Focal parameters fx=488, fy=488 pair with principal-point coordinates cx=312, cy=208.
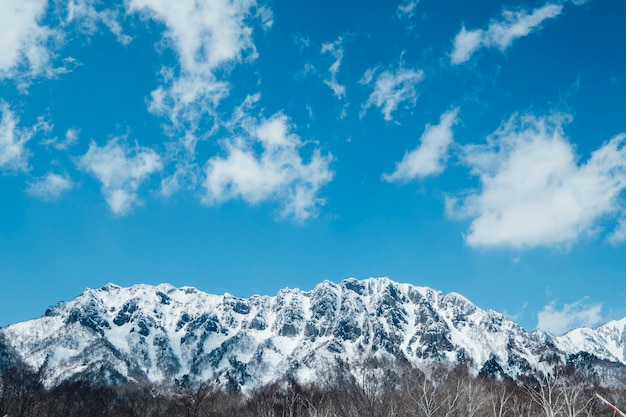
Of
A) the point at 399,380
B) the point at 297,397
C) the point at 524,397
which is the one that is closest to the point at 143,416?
the point at 297,397

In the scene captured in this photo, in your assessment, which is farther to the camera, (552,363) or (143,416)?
(552,363)

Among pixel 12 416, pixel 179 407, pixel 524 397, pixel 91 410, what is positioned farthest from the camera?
pixel 179 407

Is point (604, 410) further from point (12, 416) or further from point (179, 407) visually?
point (12, 416)

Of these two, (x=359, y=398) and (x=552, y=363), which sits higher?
(x=552, y=363)

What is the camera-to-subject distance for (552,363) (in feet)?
479

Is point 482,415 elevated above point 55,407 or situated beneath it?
situated beneath

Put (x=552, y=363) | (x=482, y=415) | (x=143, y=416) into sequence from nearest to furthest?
(x=482, y=415)
(x=143, y=416)
(x=552, y=363)

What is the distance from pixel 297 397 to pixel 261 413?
49.0ft

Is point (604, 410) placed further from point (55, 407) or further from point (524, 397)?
point (55, 407)

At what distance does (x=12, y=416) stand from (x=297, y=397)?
124 ft

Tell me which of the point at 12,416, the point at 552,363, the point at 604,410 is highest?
the point at 552,363

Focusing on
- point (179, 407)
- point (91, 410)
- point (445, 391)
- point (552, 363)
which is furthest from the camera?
point (552, 363)

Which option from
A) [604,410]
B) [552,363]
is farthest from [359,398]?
[552,363]

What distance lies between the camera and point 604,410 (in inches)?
3086
